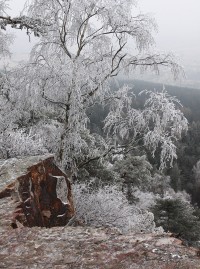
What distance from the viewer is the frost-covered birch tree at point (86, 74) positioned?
1120cm

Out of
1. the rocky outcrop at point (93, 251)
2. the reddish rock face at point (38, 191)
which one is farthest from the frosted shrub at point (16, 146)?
→ the rocky outcrop at point (93, 251)

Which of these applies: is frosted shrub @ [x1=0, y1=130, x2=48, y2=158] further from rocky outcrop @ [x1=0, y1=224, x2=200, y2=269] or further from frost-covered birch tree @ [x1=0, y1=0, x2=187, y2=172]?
rocky outcrop @ [x1=0, y1=224, x2=200, y2=269]

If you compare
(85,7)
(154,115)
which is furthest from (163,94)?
(85,7)

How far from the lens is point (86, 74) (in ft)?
35.8

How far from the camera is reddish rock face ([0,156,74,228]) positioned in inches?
268

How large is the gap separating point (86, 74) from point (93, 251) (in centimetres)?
720

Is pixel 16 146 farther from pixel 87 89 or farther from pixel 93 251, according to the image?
pixel 93 251

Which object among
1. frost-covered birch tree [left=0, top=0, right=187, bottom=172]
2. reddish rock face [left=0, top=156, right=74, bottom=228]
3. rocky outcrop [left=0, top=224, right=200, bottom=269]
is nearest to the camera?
rocky outcrop [left=0, top=224, right=200, bottom=269]

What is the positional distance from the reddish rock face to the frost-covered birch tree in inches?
130

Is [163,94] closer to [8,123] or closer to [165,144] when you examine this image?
[165,144]

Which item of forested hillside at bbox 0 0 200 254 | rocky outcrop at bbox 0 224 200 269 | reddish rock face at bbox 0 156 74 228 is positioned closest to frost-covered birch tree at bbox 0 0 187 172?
forested hillside at bbox 0 0 200 254

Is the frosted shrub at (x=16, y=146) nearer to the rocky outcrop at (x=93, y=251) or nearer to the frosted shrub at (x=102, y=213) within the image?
the frosted shrub at (x=102, y=213)

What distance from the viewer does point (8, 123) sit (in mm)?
13000

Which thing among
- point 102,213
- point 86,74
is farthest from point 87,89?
point 102,213
